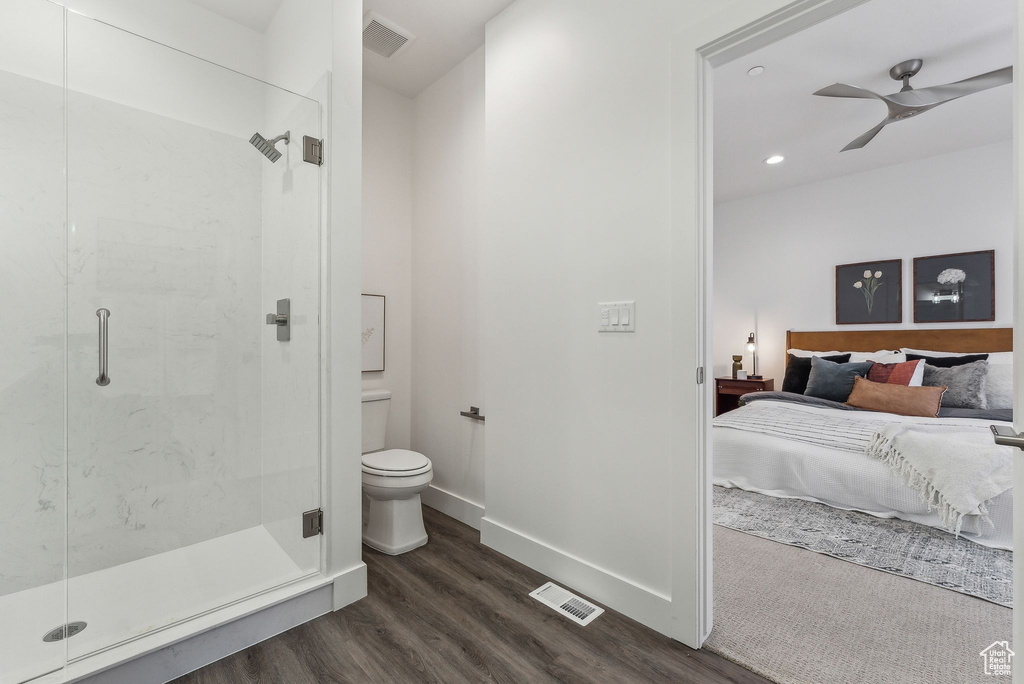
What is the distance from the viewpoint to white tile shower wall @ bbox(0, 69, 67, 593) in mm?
1523

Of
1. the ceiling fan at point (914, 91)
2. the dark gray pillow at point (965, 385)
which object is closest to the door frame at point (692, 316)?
the ceiling fan at point (914, 91)

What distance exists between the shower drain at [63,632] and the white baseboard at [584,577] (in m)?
1.53

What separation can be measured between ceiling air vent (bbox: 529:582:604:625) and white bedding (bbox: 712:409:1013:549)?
175cm

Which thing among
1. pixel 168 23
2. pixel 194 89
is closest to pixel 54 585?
pixel 194 89

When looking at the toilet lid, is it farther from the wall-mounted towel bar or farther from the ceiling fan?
the ceiling fan

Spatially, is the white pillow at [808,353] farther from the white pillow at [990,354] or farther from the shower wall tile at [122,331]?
the shower wall tile at [122,331]

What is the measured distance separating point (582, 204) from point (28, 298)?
1.98m

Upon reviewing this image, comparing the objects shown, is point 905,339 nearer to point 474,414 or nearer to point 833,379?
point 833,379

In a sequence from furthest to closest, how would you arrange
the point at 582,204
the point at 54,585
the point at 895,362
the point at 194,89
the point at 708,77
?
the point at 895,362, the point at 582,204, the point at 194,89, the point at 708,77, the point at 54,585

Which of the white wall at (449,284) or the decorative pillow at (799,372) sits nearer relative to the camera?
the white wall at (449,284)

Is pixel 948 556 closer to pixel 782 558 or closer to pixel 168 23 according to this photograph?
pixel 782 558

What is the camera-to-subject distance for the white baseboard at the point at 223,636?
4.43 ft

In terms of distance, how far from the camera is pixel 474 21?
95.6 inches

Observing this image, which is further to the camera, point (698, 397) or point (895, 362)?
point (895, 362)
